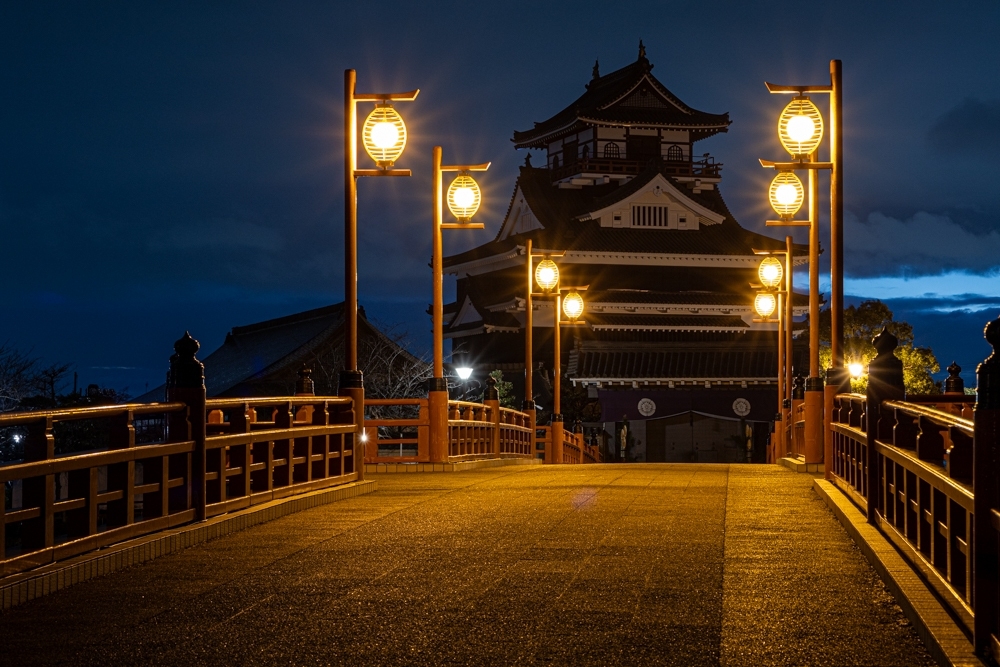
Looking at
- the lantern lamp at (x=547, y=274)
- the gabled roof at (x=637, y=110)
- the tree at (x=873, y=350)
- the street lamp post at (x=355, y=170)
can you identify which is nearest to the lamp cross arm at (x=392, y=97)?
the street lamp post at (x=355, y=170)

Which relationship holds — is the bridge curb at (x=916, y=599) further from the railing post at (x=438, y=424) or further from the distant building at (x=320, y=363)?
the distant building at (x=320, y=363)

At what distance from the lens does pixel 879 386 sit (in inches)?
345

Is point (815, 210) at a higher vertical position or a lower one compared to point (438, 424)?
higher

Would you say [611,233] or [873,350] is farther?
[611,233]

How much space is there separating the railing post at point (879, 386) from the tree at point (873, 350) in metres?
32.7

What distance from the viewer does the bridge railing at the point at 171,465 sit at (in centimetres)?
713

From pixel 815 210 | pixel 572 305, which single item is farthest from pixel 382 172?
pixel 572 305

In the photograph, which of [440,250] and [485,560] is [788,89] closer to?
[440,250]

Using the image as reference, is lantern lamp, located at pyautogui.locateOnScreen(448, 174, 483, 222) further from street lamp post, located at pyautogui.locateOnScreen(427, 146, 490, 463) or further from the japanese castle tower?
the japanese castle tower

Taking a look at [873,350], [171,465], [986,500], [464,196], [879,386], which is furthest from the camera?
[873,350]

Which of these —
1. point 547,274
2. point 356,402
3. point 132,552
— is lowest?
point 132,552

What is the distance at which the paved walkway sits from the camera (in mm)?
5570

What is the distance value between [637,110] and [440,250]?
44516mm

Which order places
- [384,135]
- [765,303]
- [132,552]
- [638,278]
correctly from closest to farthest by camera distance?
[132,552] < [384,135] < [765,303] < [638,278]
